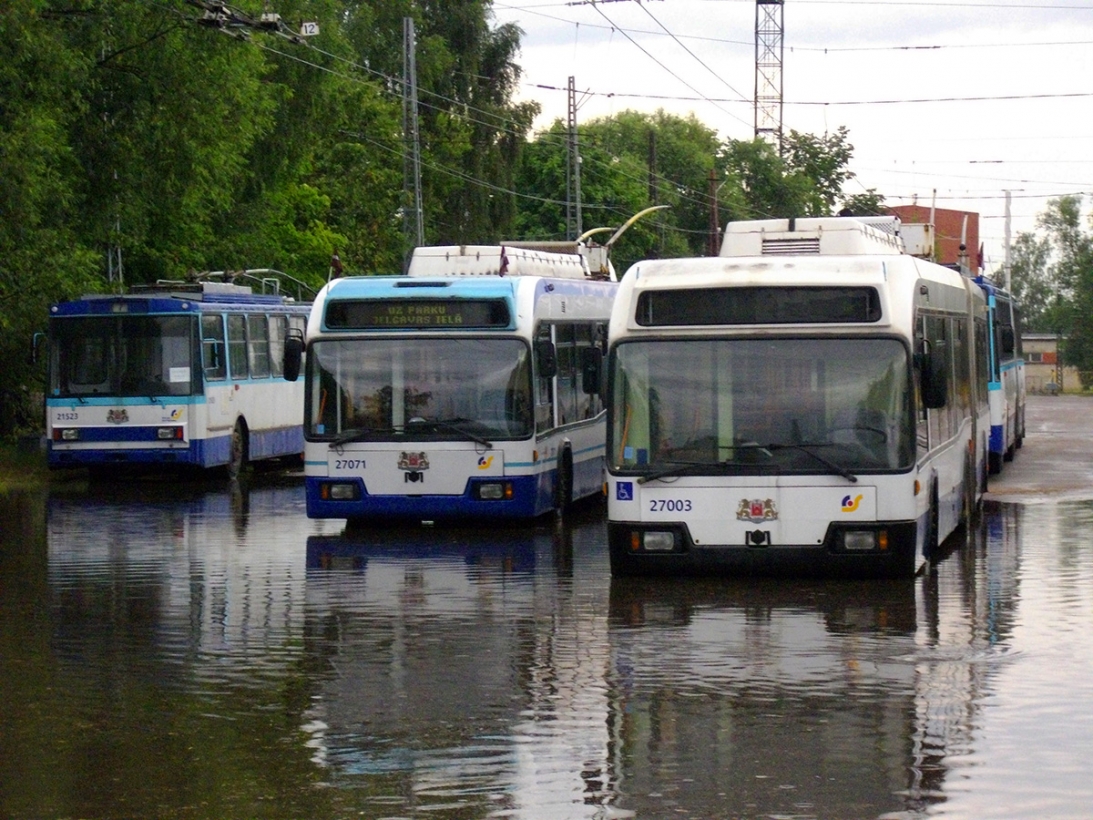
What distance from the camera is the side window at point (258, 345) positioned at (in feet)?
109

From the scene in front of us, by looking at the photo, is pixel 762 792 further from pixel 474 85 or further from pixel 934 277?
pixel 474 85

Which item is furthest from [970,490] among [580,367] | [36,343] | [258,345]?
[258,345]

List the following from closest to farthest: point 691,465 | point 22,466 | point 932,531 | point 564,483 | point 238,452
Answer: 1. point 691,465
2. point 932,531
3. point 564,483
4. point 238,452
5. point 22,466

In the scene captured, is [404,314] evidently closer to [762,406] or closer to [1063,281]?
[762,406]

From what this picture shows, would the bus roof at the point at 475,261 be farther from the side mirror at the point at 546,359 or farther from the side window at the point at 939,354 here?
the side window at the point at 939,354

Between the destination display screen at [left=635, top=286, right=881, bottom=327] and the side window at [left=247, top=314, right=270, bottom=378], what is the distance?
1796 cm

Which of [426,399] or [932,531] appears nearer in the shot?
[932,531]

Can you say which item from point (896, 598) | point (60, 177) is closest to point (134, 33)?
point (60, 177)

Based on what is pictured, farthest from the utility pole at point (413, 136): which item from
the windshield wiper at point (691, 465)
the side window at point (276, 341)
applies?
the windshield wiper at point (691, 465)

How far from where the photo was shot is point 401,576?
17078 mm

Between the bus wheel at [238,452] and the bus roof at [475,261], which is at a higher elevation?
the bus roof at [475,261]

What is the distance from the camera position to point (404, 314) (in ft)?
69.5

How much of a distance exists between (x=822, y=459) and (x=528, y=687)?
4942 millimetres

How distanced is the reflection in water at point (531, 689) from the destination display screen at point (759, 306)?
203 cm
